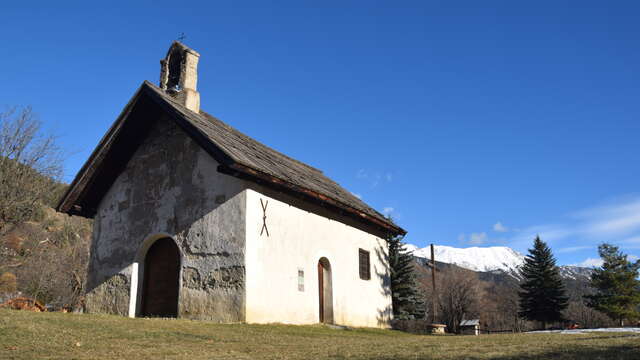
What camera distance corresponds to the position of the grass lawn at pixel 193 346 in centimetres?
717

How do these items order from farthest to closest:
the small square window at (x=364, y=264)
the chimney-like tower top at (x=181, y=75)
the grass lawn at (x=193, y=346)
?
the small square window at (x=364, y=264)
the chimney-like tower top at (x=181, y=75)
the grass lawn at (x=193, y=346)

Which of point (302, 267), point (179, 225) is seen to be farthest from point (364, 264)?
point (179, 225)

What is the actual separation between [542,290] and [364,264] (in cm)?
2995

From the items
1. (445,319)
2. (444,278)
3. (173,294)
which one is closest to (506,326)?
(444,278)

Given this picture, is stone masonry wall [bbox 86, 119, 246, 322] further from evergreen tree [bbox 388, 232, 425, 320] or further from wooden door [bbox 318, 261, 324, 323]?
evergreen tree [bbox 388, 232, 425, 320]

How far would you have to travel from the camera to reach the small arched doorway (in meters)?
16.2

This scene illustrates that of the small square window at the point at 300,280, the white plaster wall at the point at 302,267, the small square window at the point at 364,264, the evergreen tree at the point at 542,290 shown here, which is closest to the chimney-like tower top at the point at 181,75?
the white plaster wall at the point at 302,267

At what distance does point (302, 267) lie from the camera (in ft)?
49.3

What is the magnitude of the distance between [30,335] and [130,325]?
210 centimetres

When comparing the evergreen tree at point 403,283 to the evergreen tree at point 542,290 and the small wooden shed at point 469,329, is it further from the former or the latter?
the evergreen tree at point 542,290

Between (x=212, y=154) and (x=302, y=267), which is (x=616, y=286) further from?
(x=212, y=154)

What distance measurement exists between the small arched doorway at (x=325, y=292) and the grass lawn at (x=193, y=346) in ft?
18.7

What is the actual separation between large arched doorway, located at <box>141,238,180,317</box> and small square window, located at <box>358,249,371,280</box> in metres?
6.86

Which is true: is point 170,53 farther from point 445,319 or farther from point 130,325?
point 445,319
